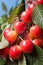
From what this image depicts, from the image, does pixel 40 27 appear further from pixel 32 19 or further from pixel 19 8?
pixel 19 8

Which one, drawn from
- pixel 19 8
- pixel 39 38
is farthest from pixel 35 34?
pixel 19 8

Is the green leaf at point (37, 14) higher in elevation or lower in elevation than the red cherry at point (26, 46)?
higher

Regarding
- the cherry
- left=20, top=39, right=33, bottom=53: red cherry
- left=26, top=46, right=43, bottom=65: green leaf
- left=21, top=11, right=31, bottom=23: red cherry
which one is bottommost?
left=26, top=46, right=43, bottom=65: green leaf

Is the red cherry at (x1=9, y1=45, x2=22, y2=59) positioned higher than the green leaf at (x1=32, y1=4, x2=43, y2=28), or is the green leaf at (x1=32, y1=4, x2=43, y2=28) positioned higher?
the green leaf at (x1=32, y1=4, x2=43, y2=28)
